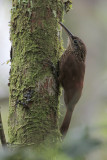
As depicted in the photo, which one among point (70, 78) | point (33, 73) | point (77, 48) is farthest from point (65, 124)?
point (77, 48)

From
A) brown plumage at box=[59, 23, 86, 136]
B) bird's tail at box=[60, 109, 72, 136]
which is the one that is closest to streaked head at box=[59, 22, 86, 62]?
brown plumage at box=[59, 23, 86, 136]

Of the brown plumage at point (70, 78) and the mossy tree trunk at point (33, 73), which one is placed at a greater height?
the mossy tree trunk at point (33, 73)

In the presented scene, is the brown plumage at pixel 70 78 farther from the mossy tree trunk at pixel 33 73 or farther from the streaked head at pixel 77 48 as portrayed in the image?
the mossy tree trunk at pixel 33 73

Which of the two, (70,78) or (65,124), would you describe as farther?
(70,78)

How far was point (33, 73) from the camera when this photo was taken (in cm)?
291

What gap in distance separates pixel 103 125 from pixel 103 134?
0.20ft

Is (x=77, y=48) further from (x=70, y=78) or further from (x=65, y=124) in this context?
(x=65, y=124)

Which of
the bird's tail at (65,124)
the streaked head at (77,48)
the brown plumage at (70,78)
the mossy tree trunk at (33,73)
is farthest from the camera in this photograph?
the streaked head at (77,48)

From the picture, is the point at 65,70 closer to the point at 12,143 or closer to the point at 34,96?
the point at 34,96

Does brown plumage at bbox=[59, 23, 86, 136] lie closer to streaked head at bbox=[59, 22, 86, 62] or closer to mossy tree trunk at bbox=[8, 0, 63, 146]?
streaked head at bbox=[59, 22, 86, 62]

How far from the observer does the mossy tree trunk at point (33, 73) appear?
2.80 meters

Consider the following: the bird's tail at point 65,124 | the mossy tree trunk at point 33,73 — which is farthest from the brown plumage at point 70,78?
the mossy tree trunk at point 33,73

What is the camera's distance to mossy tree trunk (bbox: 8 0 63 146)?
2.80 meters

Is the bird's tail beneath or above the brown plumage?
beneath
